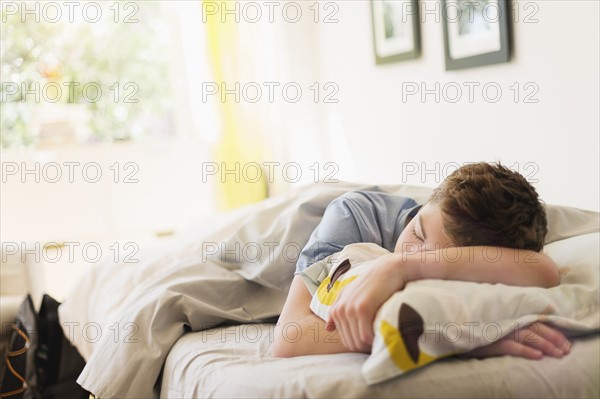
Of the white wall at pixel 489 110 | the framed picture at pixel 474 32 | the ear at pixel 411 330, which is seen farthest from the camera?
the framed picture at pixel 474 32

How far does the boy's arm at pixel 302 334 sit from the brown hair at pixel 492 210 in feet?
0.93

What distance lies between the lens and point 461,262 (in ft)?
4.23

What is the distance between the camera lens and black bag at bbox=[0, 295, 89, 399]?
228cm

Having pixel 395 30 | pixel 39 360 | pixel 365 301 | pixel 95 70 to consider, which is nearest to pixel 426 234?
pixel 365 301

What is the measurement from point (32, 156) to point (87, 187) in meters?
0.36

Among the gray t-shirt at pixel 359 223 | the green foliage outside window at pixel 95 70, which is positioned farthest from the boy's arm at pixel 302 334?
the green foliage outside window at pixel 95 70

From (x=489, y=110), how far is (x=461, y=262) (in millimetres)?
1352

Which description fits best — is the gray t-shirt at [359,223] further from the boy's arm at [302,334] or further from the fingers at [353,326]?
the fingers at [353,326]

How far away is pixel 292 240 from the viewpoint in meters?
1.84

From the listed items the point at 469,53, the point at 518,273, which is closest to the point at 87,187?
the point at 469,53

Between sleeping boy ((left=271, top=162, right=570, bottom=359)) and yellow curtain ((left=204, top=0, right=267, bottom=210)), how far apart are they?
312cm

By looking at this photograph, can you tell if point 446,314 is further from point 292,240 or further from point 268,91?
point 268,91

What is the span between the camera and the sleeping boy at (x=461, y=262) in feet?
3.97

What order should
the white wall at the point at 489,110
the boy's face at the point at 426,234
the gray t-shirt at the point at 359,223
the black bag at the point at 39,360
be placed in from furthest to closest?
the black bag at the point at 39,360, the white wall at the point at 489,110, the gray t-shirt at the point at 359,223, the boy's face at the point at 426,234
